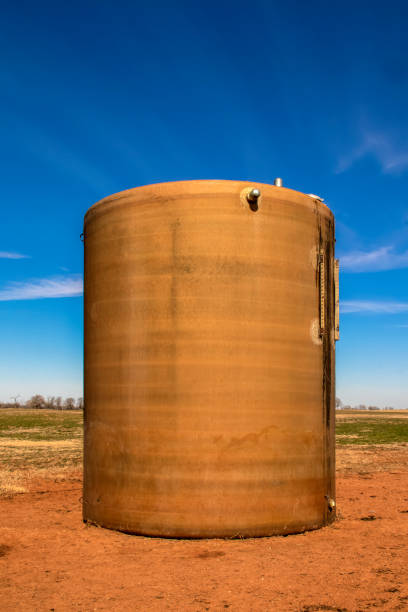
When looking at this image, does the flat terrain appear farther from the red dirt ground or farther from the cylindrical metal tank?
the cylindrical metal tank

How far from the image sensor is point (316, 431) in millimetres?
9648

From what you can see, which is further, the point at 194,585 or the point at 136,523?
the point at 136,523

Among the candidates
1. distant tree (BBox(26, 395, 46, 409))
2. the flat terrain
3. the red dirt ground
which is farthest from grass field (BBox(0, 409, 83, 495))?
distant tree (BBox(26, 395, 46, 409))

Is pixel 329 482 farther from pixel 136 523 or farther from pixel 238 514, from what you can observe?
pixel 136 523

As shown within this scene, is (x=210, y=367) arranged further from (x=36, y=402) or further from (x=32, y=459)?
(x=36, y=402)

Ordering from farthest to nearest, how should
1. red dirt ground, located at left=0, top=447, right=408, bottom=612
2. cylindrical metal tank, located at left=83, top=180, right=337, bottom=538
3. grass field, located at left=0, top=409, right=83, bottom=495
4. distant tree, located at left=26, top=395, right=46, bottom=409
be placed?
1. distant tree, located at left=26, top=395, right=46, bottom=409
2. grass field, located at left=0, top=409, right=83, bottom=495
3. cylindrical metal tank, located at left=83, top=180, right=337, bottom=538
4. red dirt ground, located at left=0, top=447, right=408, bottom=612

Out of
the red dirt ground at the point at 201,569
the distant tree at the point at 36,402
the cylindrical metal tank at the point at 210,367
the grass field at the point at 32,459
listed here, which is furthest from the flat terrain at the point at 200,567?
the distant tree at the point at 36,402

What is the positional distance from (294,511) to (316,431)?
4.21ft

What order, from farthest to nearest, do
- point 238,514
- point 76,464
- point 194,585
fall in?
point 76,464 < point 238,514 < point 194,585

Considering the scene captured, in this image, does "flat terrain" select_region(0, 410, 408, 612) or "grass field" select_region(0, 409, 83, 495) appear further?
"grass field" select_region(0, 409, 83, 495)

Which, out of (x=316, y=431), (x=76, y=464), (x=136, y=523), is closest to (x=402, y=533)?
(x=316, y=431)

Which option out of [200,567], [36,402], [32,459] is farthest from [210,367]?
[36,402]

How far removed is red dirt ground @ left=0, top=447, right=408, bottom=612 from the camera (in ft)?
20.8

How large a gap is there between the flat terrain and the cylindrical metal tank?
535 mm
